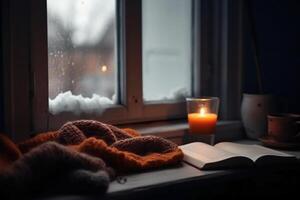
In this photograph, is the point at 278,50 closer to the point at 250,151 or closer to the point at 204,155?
the point at 250,151

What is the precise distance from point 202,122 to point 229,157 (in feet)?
0.88

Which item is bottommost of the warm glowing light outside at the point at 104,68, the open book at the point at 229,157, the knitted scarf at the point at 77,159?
the open book at the point at 229,157

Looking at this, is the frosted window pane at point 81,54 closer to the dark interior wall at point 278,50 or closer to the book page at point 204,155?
the book page at point 204,155

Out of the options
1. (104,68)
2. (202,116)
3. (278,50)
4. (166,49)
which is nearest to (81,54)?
(104,68)

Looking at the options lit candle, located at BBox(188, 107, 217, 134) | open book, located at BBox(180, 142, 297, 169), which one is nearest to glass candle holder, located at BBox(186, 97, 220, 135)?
lit candle, located at BBox(188, 107, 217, 134)

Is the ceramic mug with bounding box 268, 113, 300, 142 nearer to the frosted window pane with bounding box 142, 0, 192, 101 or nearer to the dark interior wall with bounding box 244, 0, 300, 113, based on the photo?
the dark interior wall with bounding box 244, 0, 300, 113

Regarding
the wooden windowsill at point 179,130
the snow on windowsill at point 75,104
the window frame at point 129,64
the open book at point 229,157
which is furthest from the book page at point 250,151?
the snow on windowsill at point 75,104

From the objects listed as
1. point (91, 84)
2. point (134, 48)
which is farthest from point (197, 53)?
point (91, 84)

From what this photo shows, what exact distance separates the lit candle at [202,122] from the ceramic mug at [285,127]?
218 mm

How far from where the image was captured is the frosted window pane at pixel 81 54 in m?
1.43

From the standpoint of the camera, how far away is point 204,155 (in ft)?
4.24

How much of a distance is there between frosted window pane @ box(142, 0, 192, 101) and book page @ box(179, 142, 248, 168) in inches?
14.3

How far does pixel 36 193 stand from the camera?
994 millimetres

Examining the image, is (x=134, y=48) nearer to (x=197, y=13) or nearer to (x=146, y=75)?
(x=146, y=75)
